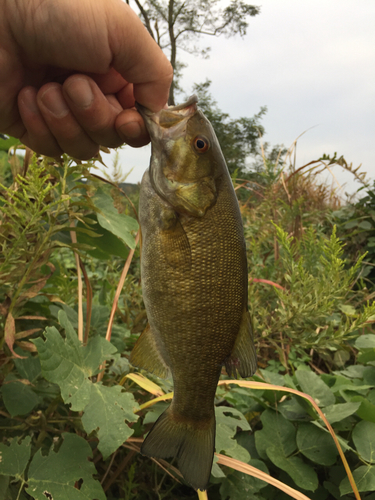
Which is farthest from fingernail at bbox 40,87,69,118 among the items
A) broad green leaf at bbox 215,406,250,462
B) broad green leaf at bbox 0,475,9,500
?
broad green leaf at bbox 215,406,250,462

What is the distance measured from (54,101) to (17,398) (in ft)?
3.57

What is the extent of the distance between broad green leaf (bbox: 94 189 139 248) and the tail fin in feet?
2.52

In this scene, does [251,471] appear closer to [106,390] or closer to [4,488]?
[106,390]

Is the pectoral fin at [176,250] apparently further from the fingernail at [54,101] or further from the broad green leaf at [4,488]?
the broad green leaf at [4,488]

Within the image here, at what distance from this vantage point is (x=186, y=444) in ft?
3.52

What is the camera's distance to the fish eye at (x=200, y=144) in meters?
1.12

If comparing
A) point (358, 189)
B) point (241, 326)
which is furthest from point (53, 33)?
point (358, 189)

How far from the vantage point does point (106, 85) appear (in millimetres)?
1529

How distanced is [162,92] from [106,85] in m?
0.34

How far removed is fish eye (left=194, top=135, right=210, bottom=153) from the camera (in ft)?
3.67

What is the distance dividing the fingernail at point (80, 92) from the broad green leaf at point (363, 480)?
1827mm

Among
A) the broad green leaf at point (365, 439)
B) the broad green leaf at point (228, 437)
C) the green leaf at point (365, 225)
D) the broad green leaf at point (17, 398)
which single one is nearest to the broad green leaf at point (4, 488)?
the broad green leaf at point (17, 398)

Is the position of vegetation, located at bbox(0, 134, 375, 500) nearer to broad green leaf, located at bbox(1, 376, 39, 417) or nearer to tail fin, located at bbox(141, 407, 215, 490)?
broad green leaf, located at bbox(1, 376, 39, 417)

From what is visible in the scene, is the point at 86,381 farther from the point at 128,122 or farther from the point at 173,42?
the point at 173,42
